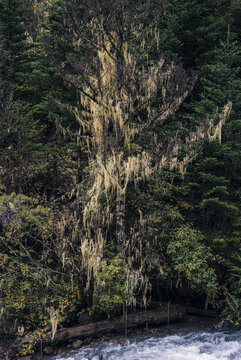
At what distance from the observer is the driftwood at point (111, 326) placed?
28.1 ft

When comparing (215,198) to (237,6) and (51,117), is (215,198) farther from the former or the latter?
(237,6)

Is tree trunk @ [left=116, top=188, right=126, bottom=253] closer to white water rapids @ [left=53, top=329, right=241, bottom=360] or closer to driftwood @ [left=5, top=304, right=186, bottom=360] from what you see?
driftwood @ [left=5, top=304, right=186, bottom=360]

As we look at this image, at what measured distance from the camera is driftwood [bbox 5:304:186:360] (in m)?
8.56

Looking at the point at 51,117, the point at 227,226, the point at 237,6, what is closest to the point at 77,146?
the point at 51,117

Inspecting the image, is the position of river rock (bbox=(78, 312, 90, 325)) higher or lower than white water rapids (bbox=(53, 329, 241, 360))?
higher

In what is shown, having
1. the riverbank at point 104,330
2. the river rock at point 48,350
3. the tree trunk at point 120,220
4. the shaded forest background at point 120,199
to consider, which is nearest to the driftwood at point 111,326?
the riverbank at point 104,330

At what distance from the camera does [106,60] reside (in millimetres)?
10031

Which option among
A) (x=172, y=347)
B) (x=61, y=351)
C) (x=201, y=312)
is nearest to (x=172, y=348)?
(x=172, y=347)

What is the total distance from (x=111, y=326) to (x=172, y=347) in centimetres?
179

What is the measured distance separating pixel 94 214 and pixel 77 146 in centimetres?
327

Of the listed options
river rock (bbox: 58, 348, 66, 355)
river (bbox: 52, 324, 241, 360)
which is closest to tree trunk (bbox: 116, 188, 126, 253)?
river (bbox: 52, 324, 241, 360)

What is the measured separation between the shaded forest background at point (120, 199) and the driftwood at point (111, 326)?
296 mm

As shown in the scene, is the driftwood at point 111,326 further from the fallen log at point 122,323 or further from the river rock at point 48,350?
the river rock at point 48,350

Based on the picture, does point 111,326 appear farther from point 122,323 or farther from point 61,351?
point 61,351
